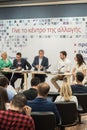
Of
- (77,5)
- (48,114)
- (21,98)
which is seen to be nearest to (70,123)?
(48,114)

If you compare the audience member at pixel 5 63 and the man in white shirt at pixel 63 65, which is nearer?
the man in white shirt at pixel 63 65

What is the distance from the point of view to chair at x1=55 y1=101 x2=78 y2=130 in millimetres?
4398

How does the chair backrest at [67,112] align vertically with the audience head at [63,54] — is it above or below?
below

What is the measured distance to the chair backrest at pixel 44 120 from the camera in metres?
3.51

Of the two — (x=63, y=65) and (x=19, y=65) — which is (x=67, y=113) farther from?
(x=19, y=65)

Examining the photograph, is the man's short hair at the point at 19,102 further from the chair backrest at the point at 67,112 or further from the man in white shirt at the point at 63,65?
the man in white shirt at the point at 63,65

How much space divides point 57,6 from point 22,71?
2488mm

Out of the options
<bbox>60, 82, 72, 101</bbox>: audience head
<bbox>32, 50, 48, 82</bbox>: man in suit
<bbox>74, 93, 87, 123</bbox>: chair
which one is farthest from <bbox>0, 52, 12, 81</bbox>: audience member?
<bbox>60, 82, 72, 101</bbox>: audience head

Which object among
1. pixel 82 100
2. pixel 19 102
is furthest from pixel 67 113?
pixel 19 102

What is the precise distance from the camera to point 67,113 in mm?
4484

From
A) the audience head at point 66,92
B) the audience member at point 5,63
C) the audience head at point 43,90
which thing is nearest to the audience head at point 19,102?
the audience head at point 43,90

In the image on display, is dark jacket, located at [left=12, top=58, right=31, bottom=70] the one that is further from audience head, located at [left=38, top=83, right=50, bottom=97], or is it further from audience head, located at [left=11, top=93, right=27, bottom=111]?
audience head, located at [left=11, top=93, right=27, bottom=111]

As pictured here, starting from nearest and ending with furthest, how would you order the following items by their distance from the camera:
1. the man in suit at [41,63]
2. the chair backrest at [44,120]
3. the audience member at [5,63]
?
the chair backrest at [44,120]
the man in suit at [41,63]
the audience member at [5,63]

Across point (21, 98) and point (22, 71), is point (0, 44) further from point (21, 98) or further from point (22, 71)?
point (21, 98)
